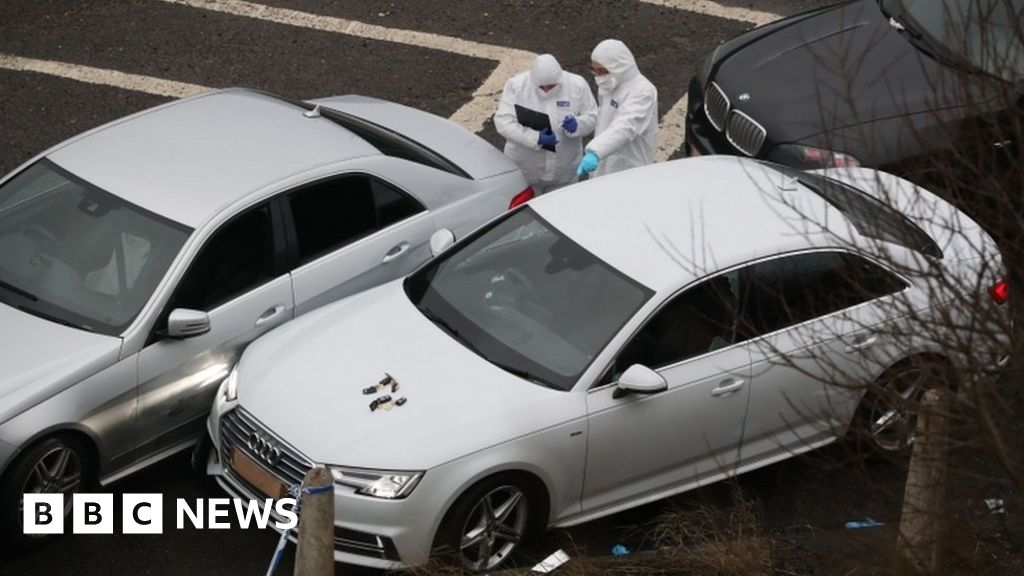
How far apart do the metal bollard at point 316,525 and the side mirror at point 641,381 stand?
180cm

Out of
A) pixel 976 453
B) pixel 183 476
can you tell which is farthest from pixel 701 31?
pixel 976 453

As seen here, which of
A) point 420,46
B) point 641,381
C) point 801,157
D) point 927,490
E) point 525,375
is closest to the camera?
point 927,490

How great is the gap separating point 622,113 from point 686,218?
220 centimetres

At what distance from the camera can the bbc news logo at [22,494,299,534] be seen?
7500mm

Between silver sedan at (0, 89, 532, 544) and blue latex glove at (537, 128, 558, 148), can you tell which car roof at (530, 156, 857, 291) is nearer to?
silver sedan at (0, 89, 532, 544)

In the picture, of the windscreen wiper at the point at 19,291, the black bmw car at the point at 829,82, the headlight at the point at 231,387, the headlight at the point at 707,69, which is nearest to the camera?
the headlight at the point at 231,387

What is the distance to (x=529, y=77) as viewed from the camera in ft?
34.1

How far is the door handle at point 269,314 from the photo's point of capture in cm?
840

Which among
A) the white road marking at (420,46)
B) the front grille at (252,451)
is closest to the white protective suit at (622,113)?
the white road marking at (420,46)

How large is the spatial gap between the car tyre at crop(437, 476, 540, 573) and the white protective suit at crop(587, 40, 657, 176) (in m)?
3.38

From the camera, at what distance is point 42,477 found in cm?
755

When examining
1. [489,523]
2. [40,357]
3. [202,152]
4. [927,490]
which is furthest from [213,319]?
[927,490]

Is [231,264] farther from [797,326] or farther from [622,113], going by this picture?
[622,113]

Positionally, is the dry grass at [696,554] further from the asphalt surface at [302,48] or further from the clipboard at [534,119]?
the asphalt surface at [302,48]
